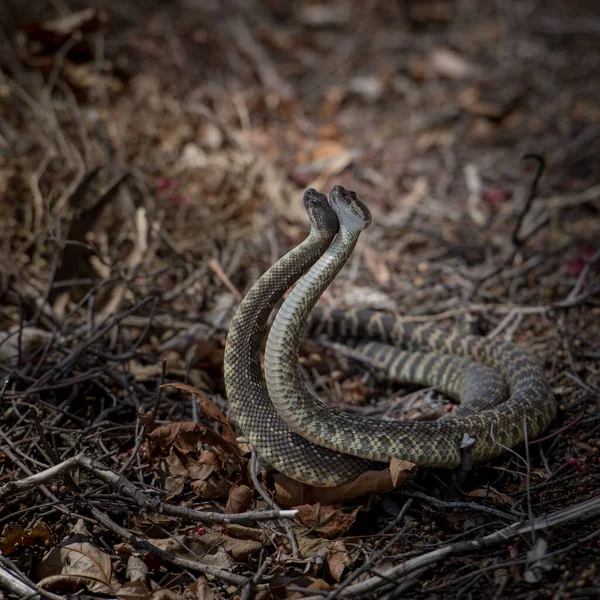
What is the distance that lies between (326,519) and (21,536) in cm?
165

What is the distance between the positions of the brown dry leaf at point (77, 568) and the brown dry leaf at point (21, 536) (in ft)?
0.43

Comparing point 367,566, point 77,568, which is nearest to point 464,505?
point 367,566

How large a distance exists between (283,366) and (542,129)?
7720mm

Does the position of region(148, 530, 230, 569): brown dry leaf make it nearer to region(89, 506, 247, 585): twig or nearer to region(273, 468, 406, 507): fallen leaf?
region(89, 506, 247, 585): twig

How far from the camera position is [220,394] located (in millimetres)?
5176

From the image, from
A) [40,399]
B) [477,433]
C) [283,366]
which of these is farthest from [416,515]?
[40,399]

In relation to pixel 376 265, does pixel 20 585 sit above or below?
above

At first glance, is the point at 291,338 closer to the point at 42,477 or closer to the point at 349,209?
the point at 349,209

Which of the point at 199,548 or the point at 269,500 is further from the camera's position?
the point at 269,500

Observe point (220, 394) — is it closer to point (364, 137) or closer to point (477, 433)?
point (477, 433)

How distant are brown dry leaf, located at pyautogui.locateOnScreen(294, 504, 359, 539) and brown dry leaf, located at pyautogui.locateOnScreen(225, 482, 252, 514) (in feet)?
0.97

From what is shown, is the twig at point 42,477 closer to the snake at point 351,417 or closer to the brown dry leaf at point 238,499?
the brown dry leaf at point 238,499

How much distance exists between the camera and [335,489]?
152 inches

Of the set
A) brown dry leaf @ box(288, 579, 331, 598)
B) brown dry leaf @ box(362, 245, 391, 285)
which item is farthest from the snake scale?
brown dry leaf @ box(362, 245, 391, 285)
